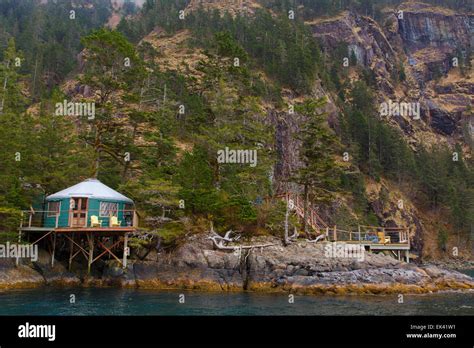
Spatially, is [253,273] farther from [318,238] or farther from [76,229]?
[76,229]

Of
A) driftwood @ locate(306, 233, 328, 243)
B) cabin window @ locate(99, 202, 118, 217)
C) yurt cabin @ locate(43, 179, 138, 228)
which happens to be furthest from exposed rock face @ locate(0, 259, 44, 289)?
driftwood @ locate(306, 233, 328, 243)

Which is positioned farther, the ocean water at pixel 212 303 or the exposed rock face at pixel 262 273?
the exposed rock face at pixel 262 273

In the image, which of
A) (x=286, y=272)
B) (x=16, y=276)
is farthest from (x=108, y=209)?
(x=286, y=272)

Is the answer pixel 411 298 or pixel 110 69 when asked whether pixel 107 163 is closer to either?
pixel 110 69

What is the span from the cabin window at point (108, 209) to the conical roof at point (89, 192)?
16.1 inches

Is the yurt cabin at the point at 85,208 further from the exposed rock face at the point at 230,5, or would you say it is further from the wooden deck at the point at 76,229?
the exposed rock face at the point at 230,5

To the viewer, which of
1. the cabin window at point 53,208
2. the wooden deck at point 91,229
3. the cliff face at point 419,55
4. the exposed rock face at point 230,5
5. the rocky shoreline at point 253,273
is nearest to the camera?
the rocky shoreline at point 253,273

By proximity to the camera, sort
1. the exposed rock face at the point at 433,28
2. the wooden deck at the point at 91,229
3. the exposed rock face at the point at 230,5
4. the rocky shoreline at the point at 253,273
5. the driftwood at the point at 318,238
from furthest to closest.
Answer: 1. the exposed rock face at the point at 433,28
2. the exposed rock face at the point at 230,5
3. the driftwood at the point at 318,238
4. the wooden deck at the point at 91,229
5. the rocky shoreline at the point at 253,273

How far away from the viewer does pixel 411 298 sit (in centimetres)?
2186

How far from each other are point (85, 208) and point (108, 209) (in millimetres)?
1505

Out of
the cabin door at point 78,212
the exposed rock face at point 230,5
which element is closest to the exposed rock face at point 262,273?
the cabin door at point 78,212

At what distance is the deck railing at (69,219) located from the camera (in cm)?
2625
